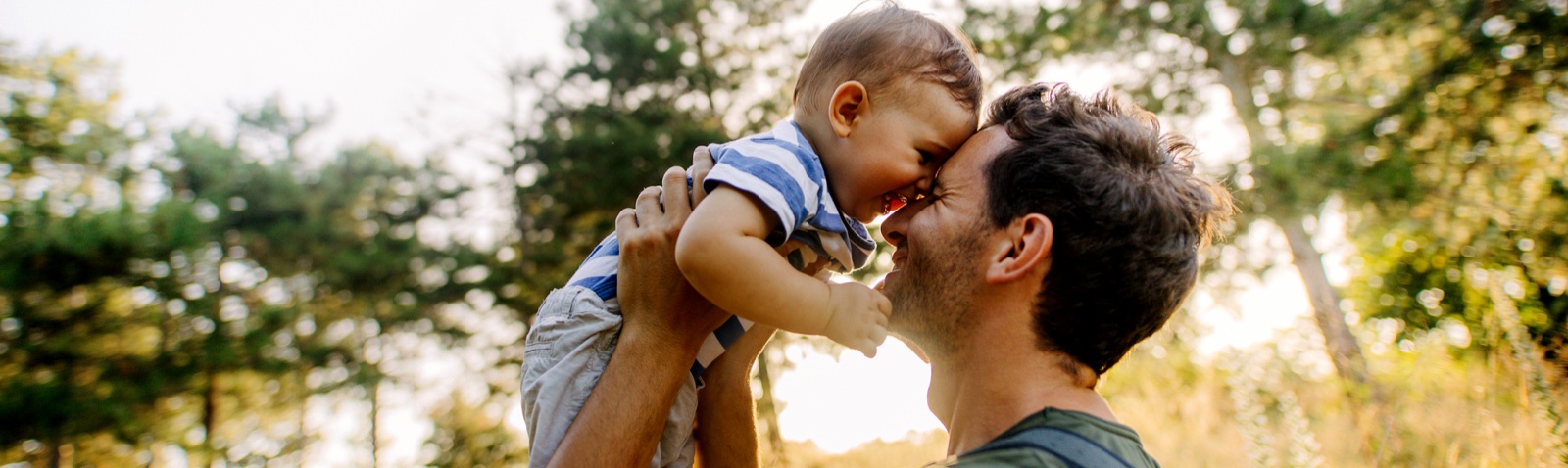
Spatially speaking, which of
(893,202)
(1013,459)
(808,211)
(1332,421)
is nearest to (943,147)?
A: (893,202)

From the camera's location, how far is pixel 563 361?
1872mm

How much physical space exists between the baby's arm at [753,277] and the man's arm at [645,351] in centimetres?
22

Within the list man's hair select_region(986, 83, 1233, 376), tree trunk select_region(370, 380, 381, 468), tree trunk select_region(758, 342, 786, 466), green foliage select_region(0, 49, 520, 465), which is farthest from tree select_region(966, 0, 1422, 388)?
tree trunk select_region(370, 380, 381, 468)

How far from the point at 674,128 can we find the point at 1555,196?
37.2ft

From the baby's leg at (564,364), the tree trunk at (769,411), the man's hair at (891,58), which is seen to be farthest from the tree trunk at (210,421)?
the man's hair at (891,58)

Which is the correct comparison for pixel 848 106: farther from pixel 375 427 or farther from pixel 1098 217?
pixel 375 427

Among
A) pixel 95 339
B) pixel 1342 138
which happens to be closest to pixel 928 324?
pixel 1342 138

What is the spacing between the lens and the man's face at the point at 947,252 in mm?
2037

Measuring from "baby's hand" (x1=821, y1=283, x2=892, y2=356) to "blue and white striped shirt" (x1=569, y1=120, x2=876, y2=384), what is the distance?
0.53 ft

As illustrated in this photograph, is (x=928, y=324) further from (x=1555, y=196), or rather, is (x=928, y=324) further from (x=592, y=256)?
(x=1555, y=196)

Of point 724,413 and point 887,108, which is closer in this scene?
point 887,108

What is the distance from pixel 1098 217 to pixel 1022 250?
182 millimetres

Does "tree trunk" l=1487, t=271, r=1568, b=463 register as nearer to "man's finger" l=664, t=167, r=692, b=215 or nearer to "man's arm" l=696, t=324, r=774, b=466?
"man's arm" l=696, t=324, r=774, b=466

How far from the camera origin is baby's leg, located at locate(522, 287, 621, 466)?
6.01 feet
